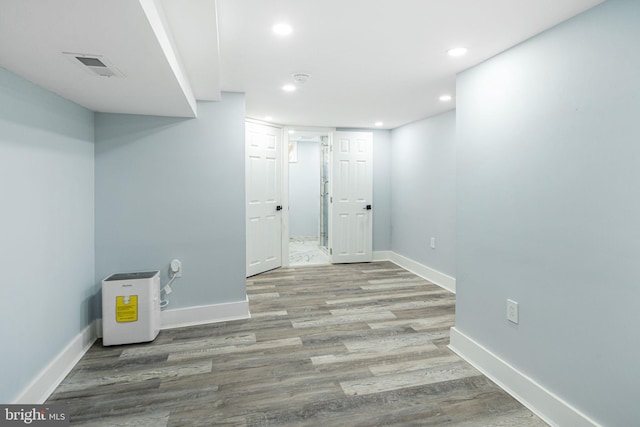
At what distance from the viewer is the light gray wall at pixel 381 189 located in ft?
18.5

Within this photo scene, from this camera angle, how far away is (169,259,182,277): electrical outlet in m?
3.06

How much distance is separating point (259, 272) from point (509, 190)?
3.64 m

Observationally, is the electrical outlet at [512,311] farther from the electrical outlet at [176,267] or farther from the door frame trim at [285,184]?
the door frame trim at [285,184]

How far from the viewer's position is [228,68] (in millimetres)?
2621

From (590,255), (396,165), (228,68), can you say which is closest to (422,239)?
(396,165)

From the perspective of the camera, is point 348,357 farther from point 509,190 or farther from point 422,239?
point 422,239

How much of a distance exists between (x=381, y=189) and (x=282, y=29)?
157 inches

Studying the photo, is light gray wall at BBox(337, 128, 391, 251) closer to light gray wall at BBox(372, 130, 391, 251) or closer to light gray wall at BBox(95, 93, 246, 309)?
light gray wall at BBox(372, 130, 391, 251)

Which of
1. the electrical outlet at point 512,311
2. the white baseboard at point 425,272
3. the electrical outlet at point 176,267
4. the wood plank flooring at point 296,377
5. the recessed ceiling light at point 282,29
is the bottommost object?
the wood plank flooring at point 296,377

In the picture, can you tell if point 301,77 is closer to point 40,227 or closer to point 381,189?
point 40,227

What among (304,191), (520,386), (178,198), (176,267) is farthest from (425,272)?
(304,191)

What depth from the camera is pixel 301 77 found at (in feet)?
9.27

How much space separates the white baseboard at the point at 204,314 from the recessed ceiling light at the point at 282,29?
2.43 m

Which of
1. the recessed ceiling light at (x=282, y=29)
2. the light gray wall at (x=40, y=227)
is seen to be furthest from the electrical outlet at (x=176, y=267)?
the recessed ceiling light at (x=282, y=29)
